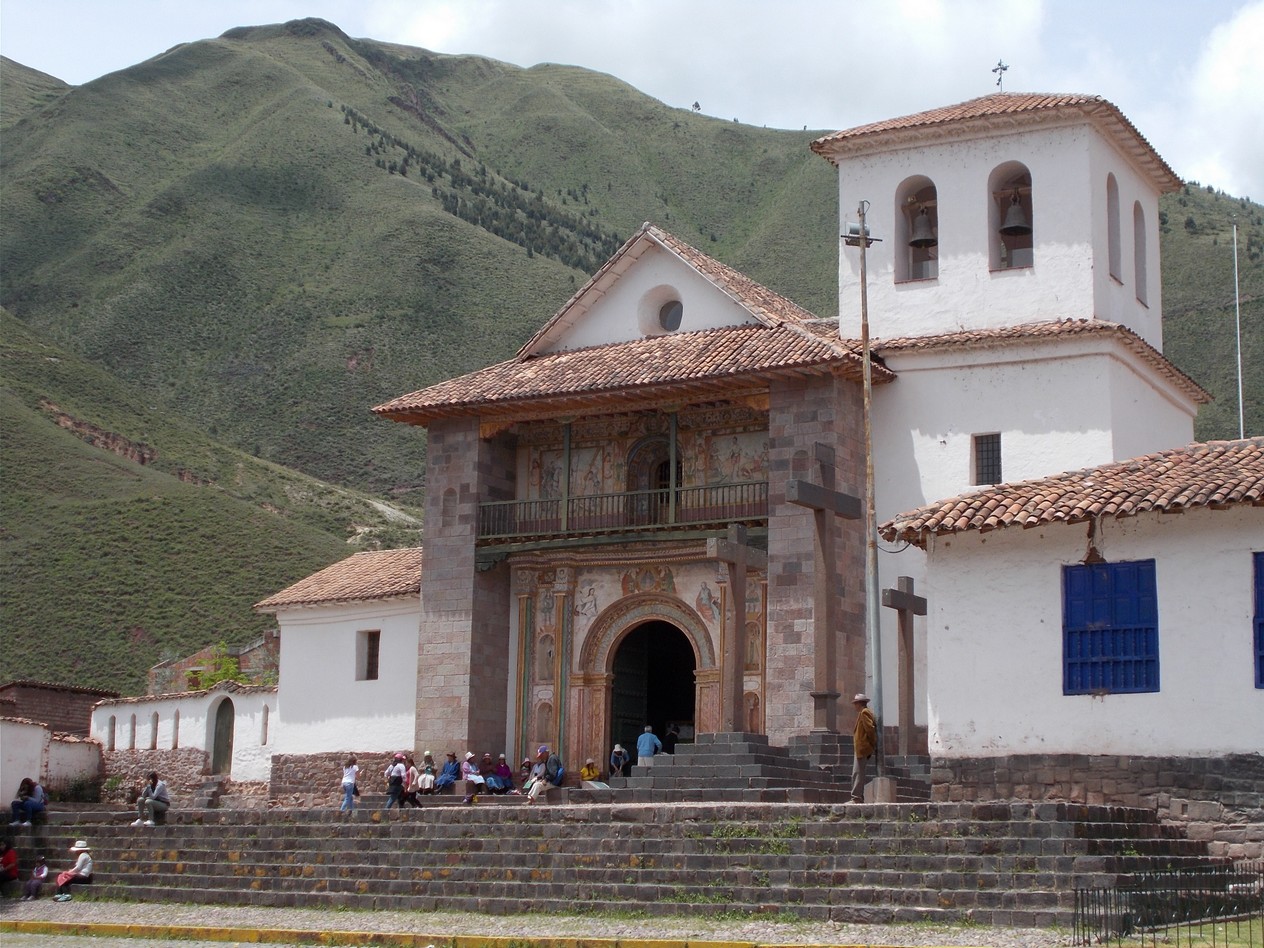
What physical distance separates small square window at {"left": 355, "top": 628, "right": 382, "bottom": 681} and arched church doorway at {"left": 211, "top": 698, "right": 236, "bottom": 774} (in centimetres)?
354

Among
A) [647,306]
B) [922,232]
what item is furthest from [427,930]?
[922,232]

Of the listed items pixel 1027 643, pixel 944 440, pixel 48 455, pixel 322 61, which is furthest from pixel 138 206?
pixel 1027 643

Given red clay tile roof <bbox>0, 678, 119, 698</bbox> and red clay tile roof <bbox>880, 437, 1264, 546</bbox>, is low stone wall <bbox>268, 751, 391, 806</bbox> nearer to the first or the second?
red clay tile roof <bbox>0, 678, 119, 698</bbox>

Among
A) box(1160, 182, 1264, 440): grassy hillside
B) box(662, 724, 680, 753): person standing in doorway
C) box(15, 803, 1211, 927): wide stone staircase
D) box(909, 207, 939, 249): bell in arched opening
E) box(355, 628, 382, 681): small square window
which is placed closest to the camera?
box(15, 803, 1211, 927): wide stone staircase

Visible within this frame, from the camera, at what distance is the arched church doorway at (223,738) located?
3238 cm

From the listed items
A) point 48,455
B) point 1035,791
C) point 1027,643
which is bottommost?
point 1035,791

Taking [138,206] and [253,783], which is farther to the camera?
[138,206]

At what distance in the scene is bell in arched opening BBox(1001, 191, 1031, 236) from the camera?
26.7m

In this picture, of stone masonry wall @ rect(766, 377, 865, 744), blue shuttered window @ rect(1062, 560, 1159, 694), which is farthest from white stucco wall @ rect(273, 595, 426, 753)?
blue shuttered window @ rect(1062, 560, 1159, 694)

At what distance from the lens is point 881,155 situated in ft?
91.7

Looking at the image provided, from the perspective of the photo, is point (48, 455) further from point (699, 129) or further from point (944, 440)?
point (699, 129)

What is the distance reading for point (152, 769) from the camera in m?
33.1

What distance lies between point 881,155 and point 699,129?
276 feet

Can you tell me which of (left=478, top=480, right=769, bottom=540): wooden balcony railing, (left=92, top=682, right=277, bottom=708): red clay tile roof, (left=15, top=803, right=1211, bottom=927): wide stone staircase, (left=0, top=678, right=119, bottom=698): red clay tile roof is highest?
(left=478, top=480, right=769, bottom=540): wooden balcony railing
